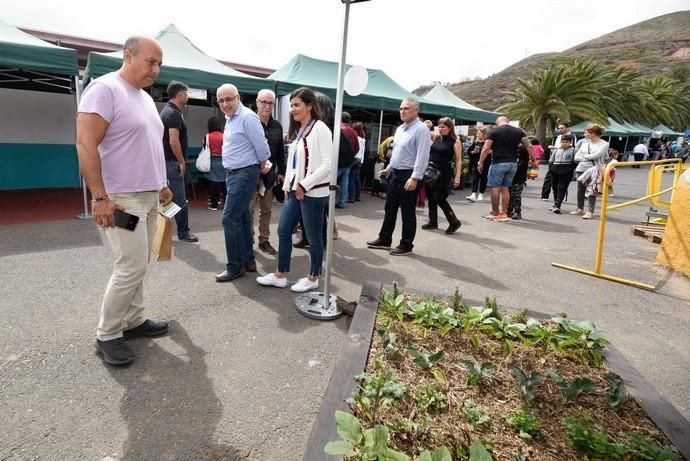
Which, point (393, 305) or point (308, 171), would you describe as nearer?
point (393, 305)

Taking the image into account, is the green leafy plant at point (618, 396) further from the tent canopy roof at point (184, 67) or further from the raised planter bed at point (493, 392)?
the tent canopy roof at point (184, 67)

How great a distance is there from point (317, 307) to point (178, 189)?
2.76m

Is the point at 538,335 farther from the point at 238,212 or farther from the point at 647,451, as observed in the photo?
the point at 238,212

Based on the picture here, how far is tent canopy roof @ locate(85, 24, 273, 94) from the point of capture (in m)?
6.27

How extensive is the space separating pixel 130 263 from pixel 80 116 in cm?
87

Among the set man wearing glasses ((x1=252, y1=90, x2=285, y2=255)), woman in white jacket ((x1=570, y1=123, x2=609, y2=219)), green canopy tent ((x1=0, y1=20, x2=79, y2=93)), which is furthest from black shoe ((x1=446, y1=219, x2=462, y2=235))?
green canopy tent ((x1=0, y1=20, x2=79, y2=93))

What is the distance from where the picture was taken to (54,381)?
7.82ft

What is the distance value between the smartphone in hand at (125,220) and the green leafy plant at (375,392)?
156 centimetres

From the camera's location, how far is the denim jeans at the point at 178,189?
4.99m

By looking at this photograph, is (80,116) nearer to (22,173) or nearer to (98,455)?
(98,455)

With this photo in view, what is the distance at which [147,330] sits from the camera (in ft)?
9.60

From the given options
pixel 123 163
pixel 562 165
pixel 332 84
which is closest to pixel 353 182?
pixel 332 84

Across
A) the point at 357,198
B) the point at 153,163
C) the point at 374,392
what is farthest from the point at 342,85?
the point at 357,198

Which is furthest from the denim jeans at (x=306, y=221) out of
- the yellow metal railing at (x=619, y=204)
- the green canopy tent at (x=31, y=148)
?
the green canopy tent at (x=31, y=148)
